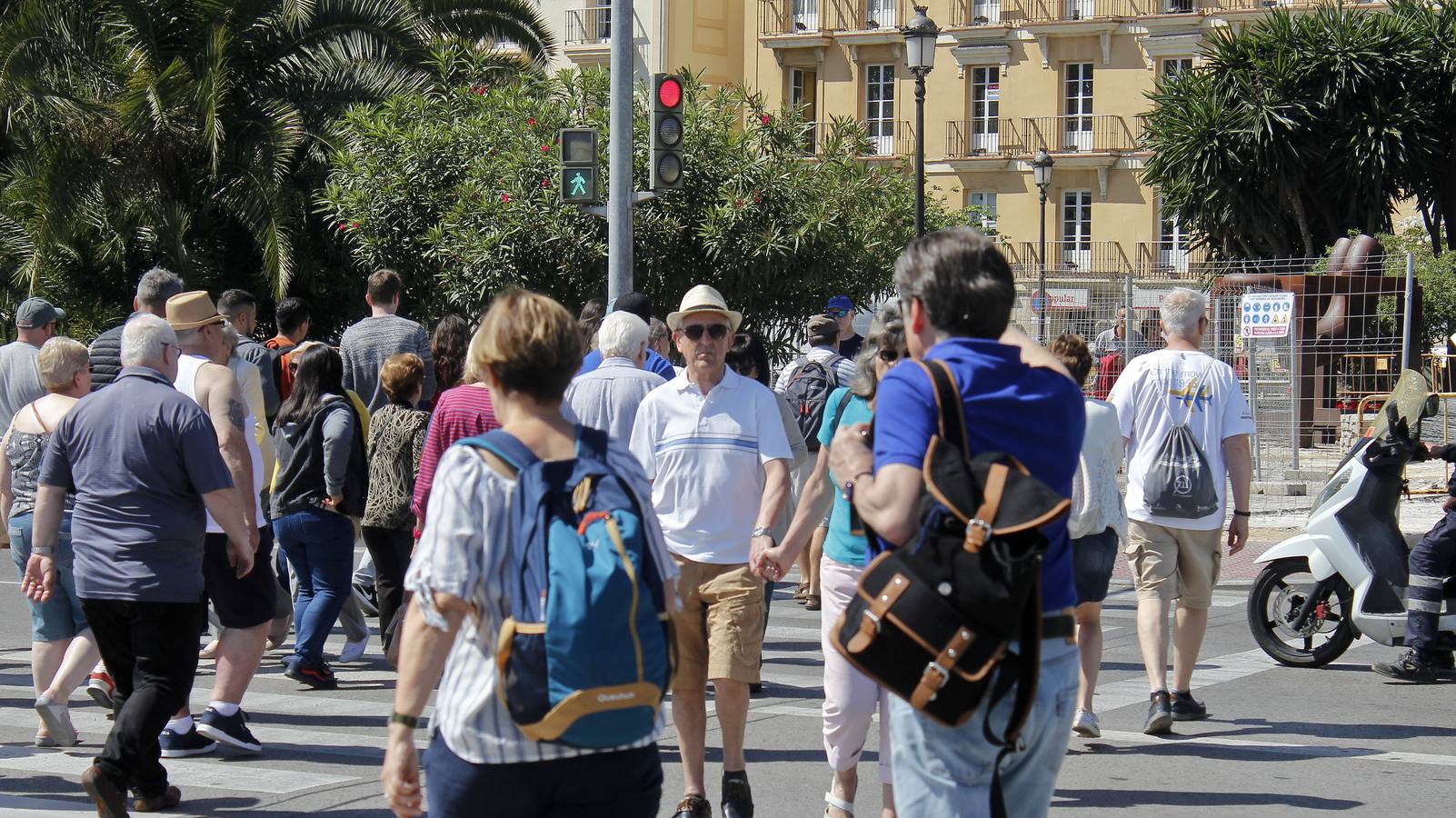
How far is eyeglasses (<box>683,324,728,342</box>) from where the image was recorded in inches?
238

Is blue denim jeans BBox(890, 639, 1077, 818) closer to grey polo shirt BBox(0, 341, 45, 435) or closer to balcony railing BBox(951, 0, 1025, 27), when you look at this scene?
grey polo shirt BBox(0, 341, 45, 435)

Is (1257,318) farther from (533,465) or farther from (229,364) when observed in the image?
(533,465)

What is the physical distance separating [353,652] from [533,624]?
6277 mm

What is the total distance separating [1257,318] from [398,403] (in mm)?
11731

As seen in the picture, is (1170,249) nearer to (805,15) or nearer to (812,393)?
(805,15)

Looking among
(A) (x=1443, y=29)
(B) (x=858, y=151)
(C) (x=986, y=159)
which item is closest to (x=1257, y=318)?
(B) (x=858, y=151)

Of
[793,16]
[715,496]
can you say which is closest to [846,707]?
[715,496]

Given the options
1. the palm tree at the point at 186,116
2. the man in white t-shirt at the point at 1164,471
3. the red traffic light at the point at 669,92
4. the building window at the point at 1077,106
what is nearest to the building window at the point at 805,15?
the building window at the point at 1077,106

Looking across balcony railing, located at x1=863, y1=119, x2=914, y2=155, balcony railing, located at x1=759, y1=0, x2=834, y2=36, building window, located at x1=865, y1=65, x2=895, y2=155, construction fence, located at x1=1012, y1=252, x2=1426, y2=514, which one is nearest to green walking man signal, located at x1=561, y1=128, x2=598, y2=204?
construction fence, located at x1=1012, y1=252, x2=1426, y2=514

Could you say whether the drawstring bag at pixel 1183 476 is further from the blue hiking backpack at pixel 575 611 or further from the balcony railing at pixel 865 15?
the balcony railing at pixel 865 15

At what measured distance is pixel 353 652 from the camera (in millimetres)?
9297

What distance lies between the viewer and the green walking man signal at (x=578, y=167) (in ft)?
45.0

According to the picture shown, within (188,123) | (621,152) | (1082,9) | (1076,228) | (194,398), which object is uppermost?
(1082,9)

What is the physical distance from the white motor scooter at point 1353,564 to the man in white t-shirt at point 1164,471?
5.01 feet
